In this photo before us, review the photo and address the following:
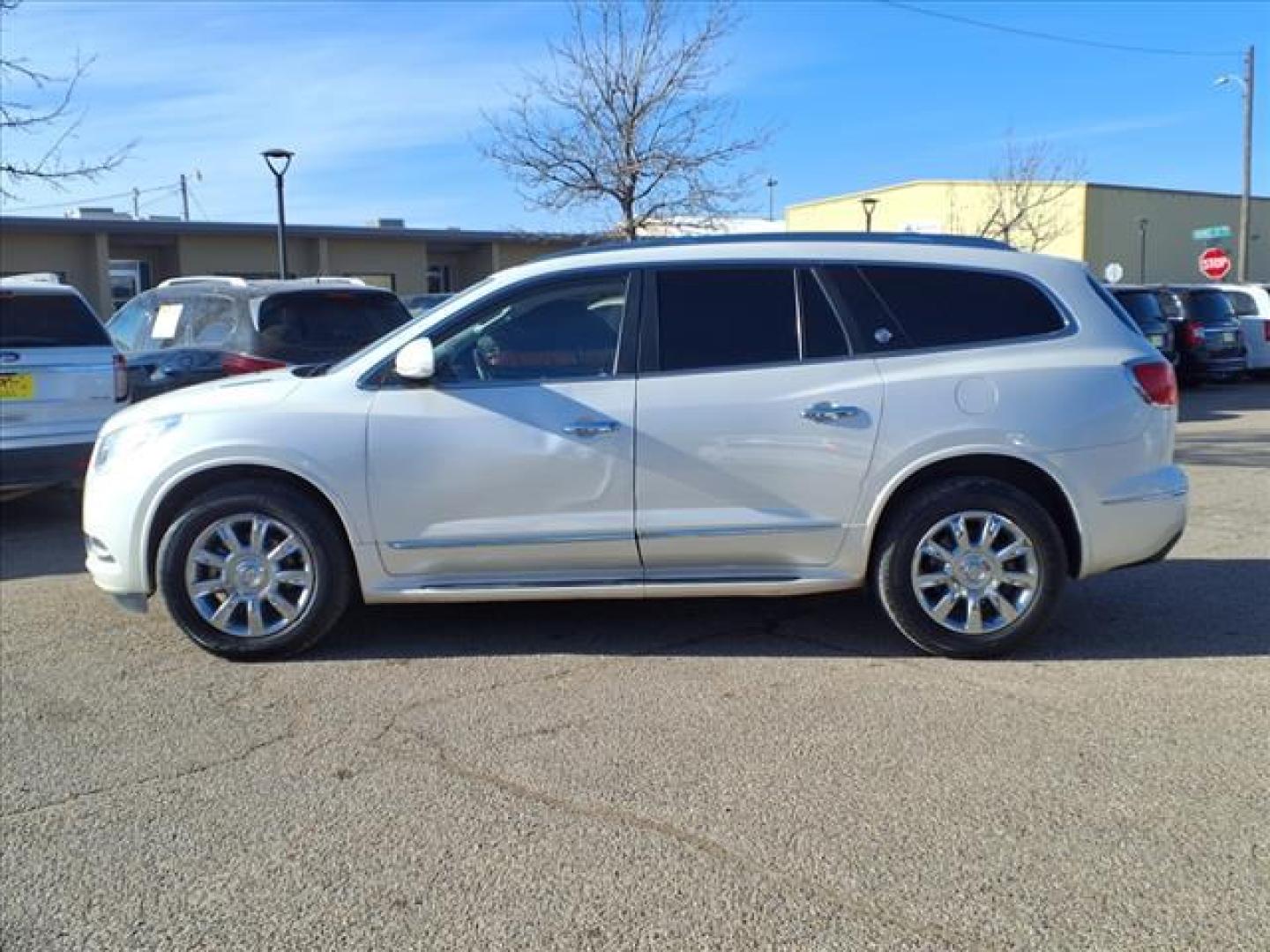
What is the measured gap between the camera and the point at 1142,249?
4816cm

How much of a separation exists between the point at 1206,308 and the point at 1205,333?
1.64 feet

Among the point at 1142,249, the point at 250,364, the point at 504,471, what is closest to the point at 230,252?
the point at 250,364

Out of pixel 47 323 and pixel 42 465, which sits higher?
pixel 47 323

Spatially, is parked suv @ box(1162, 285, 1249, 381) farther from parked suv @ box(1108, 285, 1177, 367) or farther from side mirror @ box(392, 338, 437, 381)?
side mirror @ box(392, 338, 437, 381)

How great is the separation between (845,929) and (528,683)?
216cm

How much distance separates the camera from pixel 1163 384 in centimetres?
514

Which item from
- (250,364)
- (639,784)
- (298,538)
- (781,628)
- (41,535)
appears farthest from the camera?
(250,364)

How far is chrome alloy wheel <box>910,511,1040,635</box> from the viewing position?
16.5 ft

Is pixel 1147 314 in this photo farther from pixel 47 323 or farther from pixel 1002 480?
pixel 47 323

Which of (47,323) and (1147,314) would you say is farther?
(1147,314)

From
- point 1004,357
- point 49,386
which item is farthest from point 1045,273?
point 49,386

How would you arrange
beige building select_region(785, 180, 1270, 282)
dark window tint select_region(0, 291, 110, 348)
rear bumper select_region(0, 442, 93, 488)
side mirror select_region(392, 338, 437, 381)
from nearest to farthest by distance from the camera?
side mirror select_region(392, 338, 437, 381) → rear bumper select_region(0, 442, 93, 488) → dark window tint select_region(0, 291, 110, 348) → beige building select_region(785, 180, 1270, 282)

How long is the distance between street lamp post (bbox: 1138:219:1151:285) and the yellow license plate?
156 feet

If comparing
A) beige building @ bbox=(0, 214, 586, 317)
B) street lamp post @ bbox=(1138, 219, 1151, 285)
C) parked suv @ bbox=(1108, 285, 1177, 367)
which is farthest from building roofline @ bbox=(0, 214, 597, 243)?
street lamp post @ bbox=(1138, 219, 1151, 285)
